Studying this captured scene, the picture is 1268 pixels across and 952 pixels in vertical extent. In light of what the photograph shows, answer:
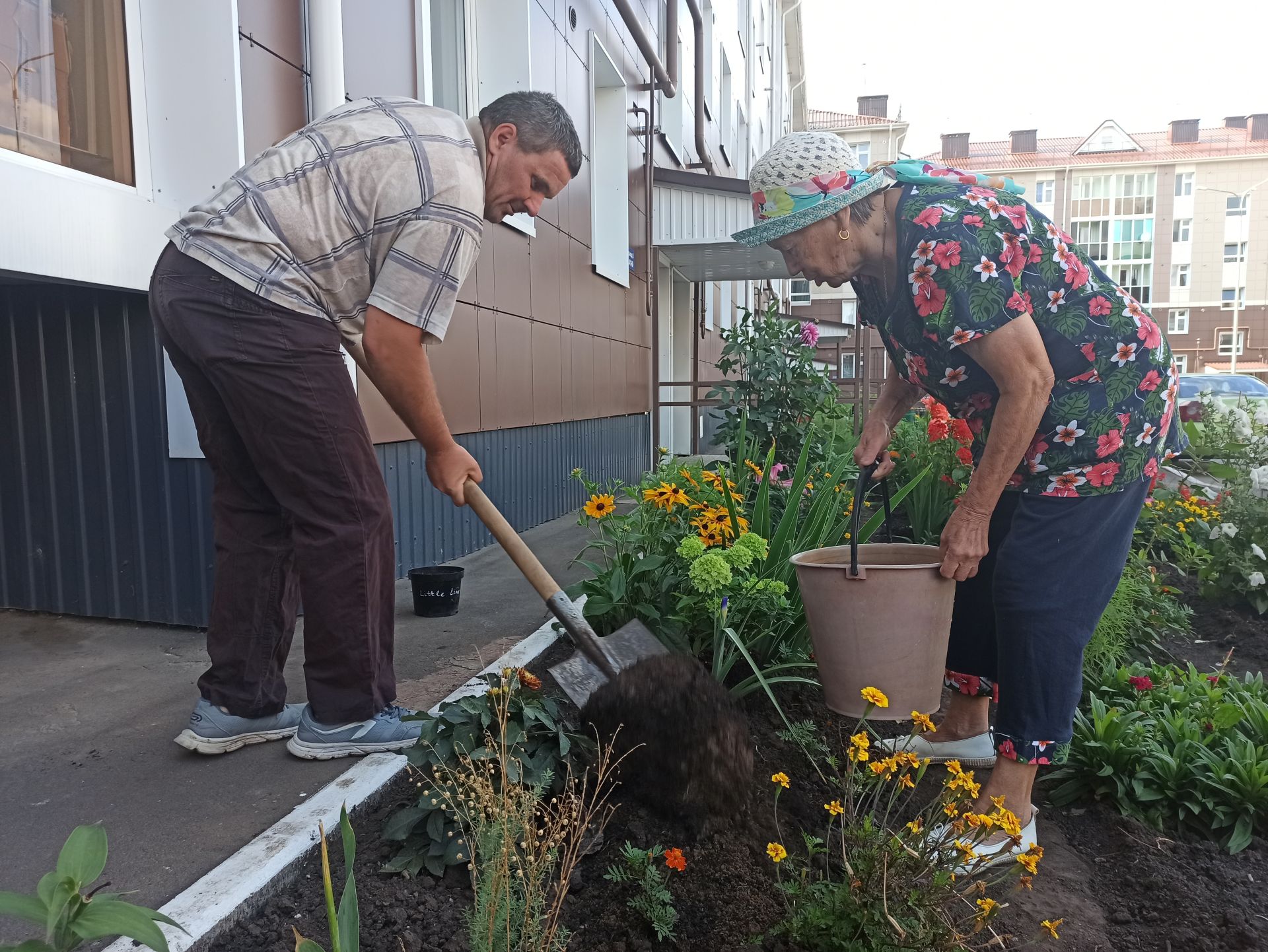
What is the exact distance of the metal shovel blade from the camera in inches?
79.7

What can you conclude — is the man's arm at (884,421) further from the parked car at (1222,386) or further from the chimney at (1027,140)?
the chimney at (1027,140)

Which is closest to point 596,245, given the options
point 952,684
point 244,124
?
point 244,124

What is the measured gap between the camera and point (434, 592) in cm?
366

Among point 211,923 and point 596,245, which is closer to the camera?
point 211,923

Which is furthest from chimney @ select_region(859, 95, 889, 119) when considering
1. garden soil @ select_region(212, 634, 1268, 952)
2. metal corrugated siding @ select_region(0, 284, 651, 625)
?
garden soil @ select_region(212, 634, 1268, 952)

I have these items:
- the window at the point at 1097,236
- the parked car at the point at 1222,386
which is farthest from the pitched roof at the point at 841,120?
the parked car at the point at 1222,386

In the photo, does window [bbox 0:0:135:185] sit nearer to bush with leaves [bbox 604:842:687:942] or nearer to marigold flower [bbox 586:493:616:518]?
marigold flower [bbox 586:493:616:518]

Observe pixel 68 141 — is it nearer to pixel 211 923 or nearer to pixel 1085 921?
pixel 211 923

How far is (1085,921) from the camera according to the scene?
1.70m

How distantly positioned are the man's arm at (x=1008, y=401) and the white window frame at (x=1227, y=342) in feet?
200

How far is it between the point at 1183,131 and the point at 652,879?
68353 millimetres

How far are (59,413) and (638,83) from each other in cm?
689

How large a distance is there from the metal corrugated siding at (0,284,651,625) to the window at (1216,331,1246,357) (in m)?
61.3

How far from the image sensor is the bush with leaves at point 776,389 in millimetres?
4938
